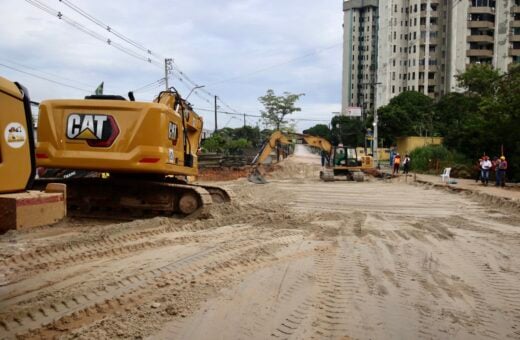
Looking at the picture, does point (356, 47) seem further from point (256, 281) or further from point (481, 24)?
point (256, 281)

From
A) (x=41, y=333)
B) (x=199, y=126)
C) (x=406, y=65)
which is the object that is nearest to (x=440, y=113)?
(x=406, y=65)

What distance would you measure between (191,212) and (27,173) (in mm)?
6857

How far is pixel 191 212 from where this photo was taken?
37.3 ft

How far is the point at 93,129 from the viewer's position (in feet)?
32.3

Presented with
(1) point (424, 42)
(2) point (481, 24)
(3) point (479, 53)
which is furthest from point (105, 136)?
(1) point (424, 42)

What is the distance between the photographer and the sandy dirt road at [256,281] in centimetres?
466

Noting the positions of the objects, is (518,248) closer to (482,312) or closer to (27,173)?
(482,312)

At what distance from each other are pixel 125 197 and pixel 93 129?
206 cm

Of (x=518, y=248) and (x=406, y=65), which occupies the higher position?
(x=406, y=65)

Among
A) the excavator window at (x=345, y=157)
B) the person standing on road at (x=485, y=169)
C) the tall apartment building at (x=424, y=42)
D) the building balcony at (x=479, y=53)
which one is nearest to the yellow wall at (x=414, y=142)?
the tall apartment building at (x=424, y=42)

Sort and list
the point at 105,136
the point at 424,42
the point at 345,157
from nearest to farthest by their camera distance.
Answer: the point at 105,136 < the point at 345,157 < the point at 424,42

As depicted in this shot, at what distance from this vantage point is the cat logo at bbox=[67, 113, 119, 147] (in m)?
9.76

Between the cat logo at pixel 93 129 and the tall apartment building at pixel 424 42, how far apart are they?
2969 inches

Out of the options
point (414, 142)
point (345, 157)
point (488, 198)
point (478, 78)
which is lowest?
point (488, 198)
